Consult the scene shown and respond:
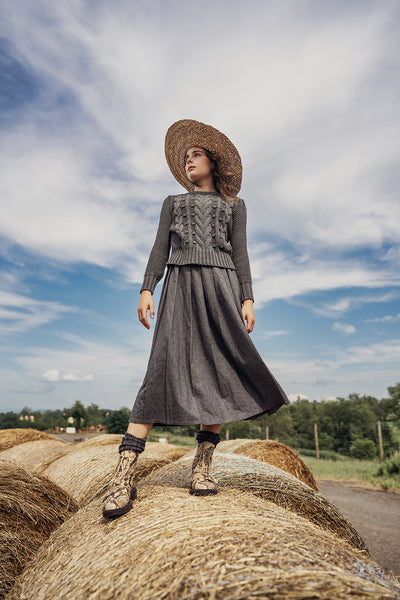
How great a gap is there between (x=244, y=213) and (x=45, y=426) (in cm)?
4257

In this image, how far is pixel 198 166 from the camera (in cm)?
323

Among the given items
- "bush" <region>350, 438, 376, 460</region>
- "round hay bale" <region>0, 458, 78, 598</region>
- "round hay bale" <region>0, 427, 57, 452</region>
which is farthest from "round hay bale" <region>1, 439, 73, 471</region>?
Result: "bush" <region>350, 438, 376, 460</region>

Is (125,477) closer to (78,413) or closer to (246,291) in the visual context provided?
(246,291)

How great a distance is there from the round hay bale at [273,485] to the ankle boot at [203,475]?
405mm

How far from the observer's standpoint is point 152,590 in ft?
4.90

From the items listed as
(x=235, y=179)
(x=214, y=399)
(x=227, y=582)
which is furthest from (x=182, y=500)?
(x=235, y=179)

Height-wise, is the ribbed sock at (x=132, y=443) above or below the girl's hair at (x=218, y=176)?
below

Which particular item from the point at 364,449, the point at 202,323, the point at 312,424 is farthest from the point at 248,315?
the point at 312,424

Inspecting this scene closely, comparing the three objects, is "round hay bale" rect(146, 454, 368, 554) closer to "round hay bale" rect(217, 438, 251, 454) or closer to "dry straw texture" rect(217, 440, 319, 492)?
"dry straw texture" rect(217, 440, 319, 492)

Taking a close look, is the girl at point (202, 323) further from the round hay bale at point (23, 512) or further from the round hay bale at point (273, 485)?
the round hay bale at point (23, 512)

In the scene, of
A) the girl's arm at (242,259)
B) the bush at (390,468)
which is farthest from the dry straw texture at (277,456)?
the bush at (390,468)

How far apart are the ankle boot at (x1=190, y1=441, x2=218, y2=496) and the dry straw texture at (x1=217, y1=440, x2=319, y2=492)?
352 cm

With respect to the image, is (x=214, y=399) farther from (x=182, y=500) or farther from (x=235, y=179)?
(x=235, y=179)

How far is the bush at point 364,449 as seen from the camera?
825 inches
